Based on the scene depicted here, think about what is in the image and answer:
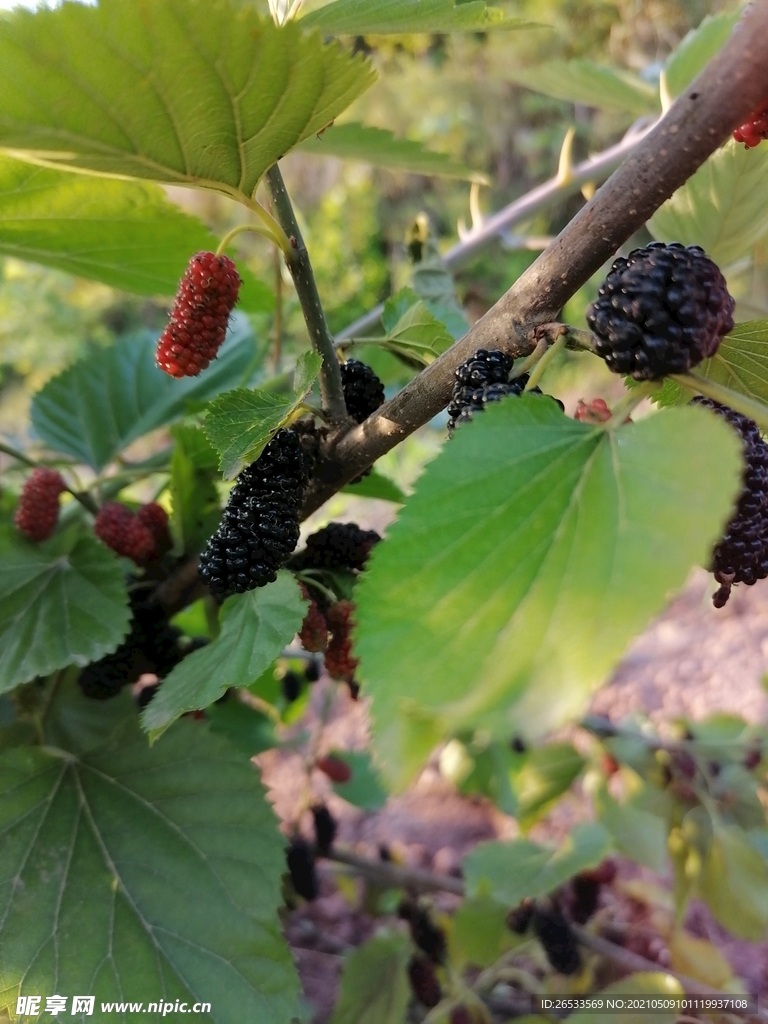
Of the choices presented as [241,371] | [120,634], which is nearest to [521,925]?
[120,634]

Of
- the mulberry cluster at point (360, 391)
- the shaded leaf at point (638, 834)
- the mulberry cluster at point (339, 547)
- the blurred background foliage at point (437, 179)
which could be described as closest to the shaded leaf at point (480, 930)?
the shaded leaf at point (638, 834)

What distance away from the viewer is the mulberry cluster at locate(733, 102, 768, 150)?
0.34 meters

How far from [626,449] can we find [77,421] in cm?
74

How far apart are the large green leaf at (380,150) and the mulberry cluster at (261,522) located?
1.09 feet

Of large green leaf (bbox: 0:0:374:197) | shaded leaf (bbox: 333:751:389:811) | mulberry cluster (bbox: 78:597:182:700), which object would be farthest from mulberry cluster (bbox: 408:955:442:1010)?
large green leaf (bbox: 0:0:374:197)

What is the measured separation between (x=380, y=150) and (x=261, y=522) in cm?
44

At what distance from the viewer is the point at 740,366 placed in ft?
1.34

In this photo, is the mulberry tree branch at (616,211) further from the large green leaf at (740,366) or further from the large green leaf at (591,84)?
the large green leaf at (591,84)

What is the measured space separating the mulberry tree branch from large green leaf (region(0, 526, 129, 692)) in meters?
0.26

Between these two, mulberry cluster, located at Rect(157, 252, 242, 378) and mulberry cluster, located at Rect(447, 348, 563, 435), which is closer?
mulberry cluster, located at Rect(447, 348, 563, 435)

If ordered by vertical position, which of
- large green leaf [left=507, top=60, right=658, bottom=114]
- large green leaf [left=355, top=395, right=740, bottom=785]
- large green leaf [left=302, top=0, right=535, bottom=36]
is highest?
large green leaf [left=507, top=60, right=658, bottom=114]

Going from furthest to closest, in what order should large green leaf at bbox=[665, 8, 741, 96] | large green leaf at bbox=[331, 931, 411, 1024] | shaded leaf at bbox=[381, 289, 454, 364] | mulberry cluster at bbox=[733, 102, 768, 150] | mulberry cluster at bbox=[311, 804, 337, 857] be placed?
mulberry cluster at bbox=[311, 804, 337, 857] → large green leaf at bbox=[331, 931, 411, 1024] → large green leaf at bbox=[665, 8, 741, 96] → shaded leaf at bbox=[381, 289, 454, 364] → mulberry cluster at bbox=[733, 102, 768, 150]

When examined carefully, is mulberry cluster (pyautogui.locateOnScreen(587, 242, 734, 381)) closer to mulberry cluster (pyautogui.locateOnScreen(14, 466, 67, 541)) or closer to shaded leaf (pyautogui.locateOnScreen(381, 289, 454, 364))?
shaded leaf (pyautogui.locateOnScreen(381, 289, 454, 364))

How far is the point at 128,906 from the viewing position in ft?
1.61
